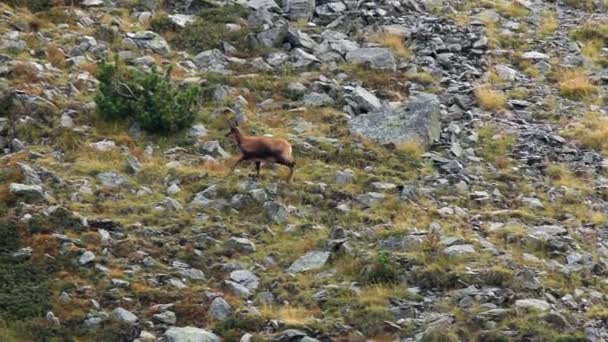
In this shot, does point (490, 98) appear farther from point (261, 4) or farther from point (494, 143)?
point (261, 4)

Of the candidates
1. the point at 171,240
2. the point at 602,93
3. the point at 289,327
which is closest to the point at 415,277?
the point at 289,327

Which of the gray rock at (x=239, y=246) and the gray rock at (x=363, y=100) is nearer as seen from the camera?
the gray rock at (x=239, y=246)

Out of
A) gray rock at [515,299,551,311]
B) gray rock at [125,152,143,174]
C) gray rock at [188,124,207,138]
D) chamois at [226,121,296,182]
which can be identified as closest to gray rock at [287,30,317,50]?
gray rock at [188,124,207,138]

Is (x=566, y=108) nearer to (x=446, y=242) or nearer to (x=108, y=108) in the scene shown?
(x=446, y=242)

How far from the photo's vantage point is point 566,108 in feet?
75.0

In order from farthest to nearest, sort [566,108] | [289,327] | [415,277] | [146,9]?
[146,9]
[566,108]
[415,277]
[289,327]

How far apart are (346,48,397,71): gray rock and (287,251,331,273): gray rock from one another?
26.0ft

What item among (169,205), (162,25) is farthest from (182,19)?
(169,205)

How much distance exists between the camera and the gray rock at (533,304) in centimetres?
1507

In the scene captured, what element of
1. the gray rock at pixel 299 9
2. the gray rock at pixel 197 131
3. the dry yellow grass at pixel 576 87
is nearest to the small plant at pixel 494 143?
the dry yellow grass at pixel 576 87

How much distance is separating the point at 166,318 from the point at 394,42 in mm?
11632

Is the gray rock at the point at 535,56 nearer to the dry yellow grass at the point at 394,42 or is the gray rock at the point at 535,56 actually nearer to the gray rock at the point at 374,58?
the dry yellow grass at the point at 394,42

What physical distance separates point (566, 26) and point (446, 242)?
12069 mm

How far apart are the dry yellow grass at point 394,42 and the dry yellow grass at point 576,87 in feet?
10.5
